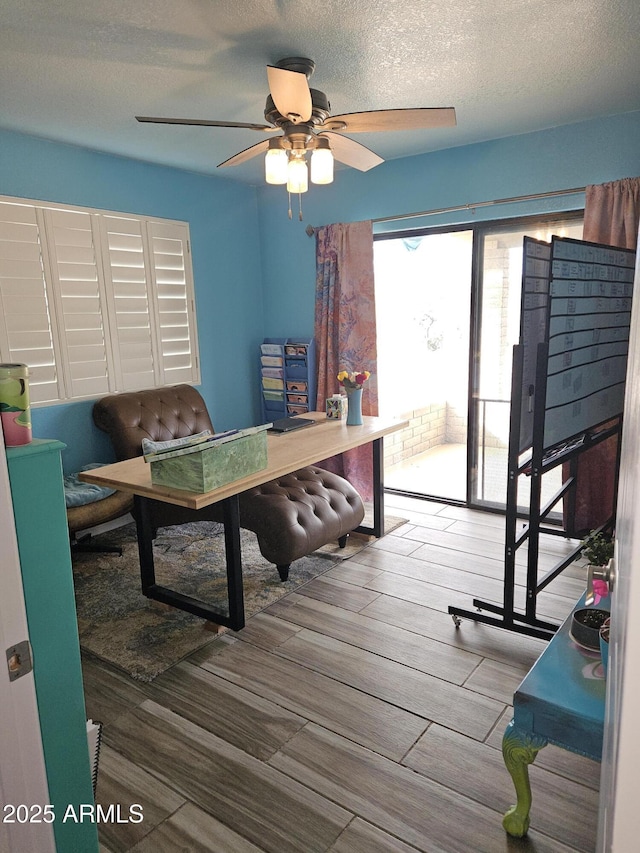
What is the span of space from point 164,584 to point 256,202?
339 centimetres

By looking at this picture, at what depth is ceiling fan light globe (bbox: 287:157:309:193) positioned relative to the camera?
8.00ft

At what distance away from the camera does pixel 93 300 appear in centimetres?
379

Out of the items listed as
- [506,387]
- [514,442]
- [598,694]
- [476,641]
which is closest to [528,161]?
[506,387]

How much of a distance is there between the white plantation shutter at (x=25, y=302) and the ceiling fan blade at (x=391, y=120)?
2.03 metres

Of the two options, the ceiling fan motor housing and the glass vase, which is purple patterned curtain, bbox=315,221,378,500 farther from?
the ceiling fan motor housing

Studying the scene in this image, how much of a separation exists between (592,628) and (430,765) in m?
0.70

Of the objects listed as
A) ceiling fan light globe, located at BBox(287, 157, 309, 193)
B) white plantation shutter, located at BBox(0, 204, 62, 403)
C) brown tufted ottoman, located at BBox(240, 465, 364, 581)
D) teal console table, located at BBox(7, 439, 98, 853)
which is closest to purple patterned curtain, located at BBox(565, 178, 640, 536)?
brown tufted ottoman, located at BBox(240, 465, 364, 581)

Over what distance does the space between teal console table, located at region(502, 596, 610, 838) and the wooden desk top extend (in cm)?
130

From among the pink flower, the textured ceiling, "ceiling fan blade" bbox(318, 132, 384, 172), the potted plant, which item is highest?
the textured ceiling

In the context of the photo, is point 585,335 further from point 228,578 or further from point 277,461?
point 228,578

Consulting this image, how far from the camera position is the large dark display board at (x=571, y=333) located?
214cm

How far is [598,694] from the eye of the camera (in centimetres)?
150

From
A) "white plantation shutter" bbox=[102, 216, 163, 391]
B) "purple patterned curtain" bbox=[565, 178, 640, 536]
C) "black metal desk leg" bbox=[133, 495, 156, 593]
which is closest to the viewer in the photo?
"black metal desk leg" bbox=[133, 495, 156, 593]

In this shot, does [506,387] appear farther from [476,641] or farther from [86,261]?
[86,261]
